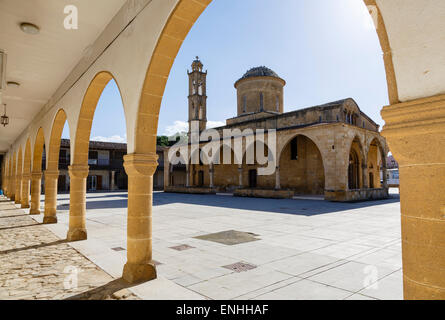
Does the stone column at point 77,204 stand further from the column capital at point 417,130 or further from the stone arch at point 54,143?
the column capital at point 417,130

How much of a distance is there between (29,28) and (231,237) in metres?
6.08

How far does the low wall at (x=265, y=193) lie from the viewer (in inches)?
777

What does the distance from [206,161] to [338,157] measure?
15.8 m

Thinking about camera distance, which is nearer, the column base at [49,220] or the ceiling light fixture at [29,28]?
the ceiling light fixture at [29,28]

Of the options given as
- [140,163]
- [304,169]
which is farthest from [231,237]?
[304,169]

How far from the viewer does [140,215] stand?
13.8ft

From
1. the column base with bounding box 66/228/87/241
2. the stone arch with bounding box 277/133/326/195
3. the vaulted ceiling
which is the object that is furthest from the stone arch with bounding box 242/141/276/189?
the column base with bounding box 66/228/87/241

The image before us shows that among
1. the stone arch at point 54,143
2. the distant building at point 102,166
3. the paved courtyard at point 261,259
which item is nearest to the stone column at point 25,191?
the stone arch at point 54,143

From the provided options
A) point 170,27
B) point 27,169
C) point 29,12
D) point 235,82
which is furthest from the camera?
point 235,82

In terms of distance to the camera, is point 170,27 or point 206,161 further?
point 206,161

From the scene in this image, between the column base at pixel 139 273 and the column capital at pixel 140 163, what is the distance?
4.37 feet
